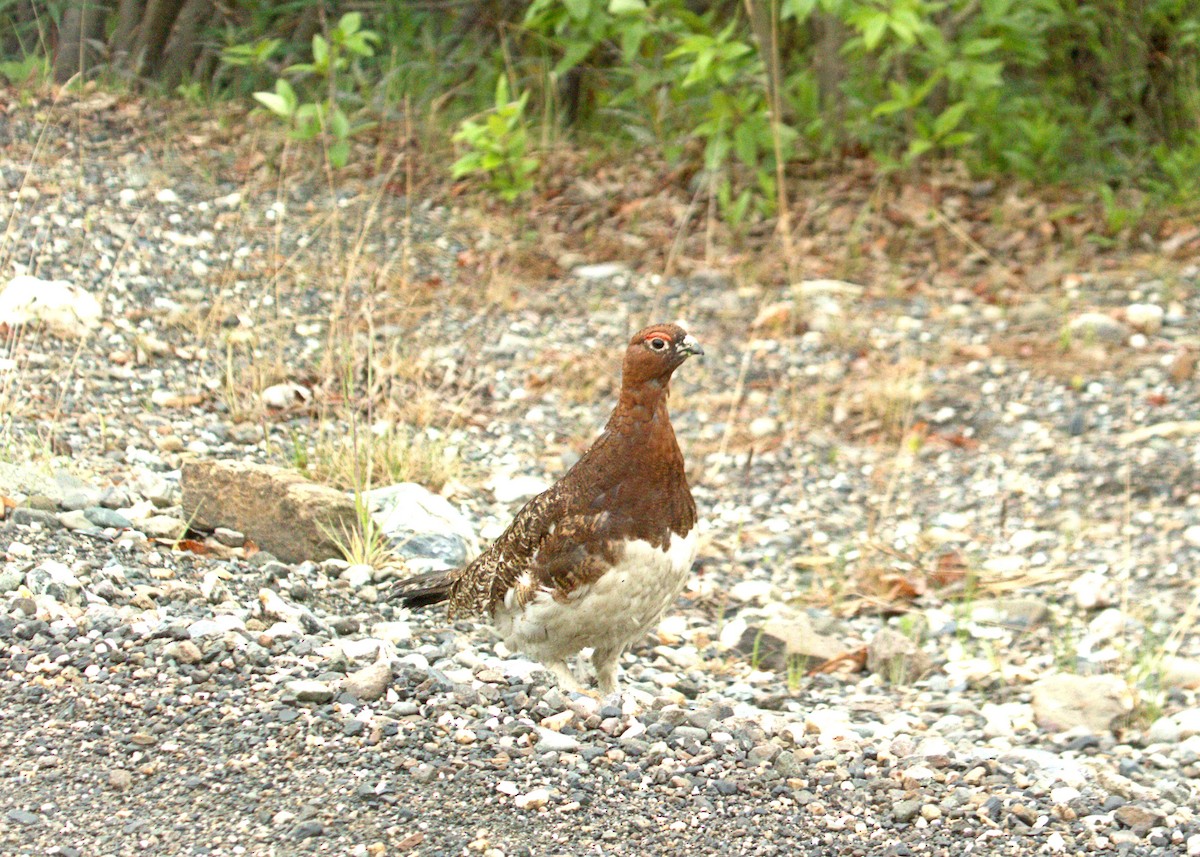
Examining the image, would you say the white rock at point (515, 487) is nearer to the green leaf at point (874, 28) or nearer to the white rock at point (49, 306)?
the white rock at point (49, 306)

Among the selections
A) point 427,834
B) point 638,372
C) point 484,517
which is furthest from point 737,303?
point 427,834

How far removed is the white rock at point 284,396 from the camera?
5664 mm

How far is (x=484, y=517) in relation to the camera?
17.1 ft

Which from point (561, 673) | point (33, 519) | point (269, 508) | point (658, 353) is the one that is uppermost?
point (658, 353)

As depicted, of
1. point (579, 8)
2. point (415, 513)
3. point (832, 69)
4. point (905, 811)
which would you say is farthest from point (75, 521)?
point (832, 69)

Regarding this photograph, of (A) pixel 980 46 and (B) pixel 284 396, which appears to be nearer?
(B) pixel 284 396

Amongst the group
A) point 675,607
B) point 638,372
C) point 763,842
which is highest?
point 638,372

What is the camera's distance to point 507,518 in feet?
17.2

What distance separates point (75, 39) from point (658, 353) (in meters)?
5.26

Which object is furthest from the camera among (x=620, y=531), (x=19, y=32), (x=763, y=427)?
(x=19, y=32)

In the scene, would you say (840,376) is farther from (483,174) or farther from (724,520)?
(483,174)

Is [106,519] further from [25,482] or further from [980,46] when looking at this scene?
[980,46]

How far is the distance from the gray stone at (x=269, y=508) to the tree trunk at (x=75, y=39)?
13.1ft

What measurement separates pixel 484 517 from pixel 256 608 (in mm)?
1350
